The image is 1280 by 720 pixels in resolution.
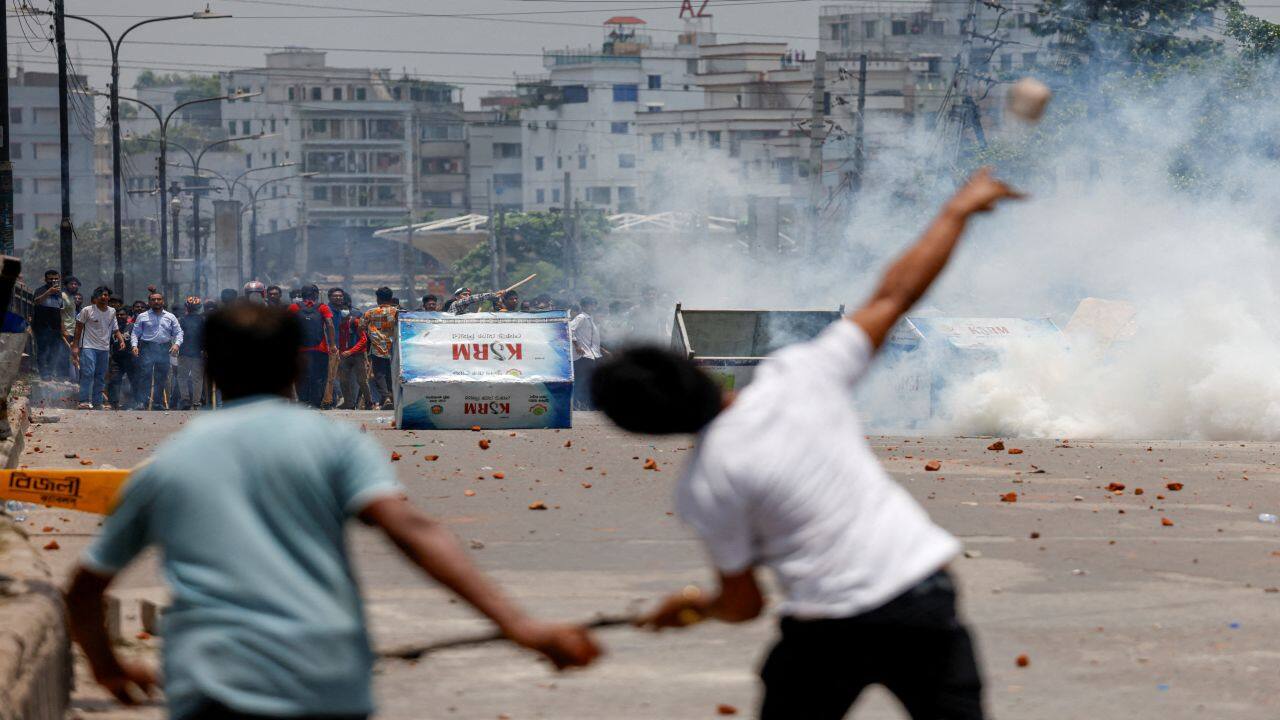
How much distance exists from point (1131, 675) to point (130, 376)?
18630 mm

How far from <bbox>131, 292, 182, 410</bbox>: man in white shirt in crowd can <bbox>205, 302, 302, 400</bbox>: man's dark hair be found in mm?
19849

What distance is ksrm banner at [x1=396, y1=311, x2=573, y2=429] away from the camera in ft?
57.2

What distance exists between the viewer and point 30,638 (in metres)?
5.23

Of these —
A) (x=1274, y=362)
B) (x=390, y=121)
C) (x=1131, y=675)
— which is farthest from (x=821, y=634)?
(x=390, y=121)

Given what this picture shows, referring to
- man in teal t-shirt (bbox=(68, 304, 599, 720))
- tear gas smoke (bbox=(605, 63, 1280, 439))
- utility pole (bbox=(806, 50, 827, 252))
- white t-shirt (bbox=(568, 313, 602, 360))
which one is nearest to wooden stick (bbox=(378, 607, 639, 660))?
man in teal t-shirt (bbox=(68, 304, 599, 720))

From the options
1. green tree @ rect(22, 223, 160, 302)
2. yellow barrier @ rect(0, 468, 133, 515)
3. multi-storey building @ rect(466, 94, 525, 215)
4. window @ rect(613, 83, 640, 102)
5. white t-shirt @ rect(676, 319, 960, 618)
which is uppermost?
window @ rect(613, 83, 640, 102)

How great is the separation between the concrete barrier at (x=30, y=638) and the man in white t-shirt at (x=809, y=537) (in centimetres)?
198

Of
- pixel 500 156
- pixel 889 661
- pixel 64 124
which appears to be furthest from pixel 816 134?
pixel 500 156

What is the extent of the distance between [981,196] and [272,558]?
1930 mm

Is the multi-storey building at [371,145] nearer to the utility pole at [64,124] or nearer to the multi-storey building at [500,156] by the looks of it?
the multi-storey building at [500,156]

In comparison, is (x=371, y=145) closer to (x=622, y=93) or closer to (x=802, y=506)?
(x=622, y=93)

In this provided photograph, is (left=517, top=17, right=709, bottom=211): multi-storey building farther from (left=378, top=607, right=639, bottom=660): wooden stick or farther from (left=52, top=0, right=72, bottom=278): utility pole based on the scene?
(left=378, top=607, right=639, bottom=660): wooden stick

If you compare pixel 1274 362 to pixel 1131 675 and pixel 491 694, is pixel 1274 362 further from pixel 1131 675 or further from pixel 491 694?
pixel 491 694

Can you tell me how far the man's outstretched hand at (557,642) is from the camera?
3.22 m
